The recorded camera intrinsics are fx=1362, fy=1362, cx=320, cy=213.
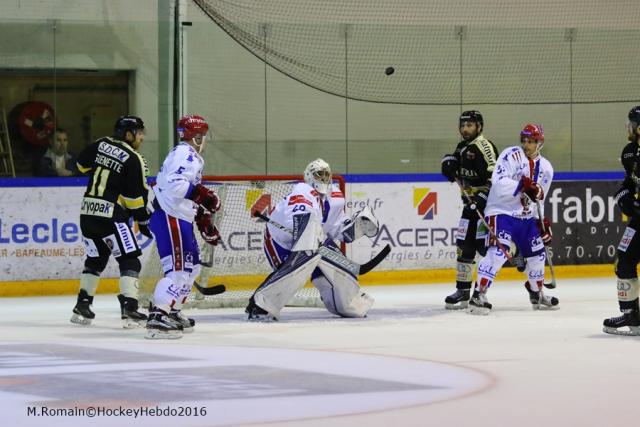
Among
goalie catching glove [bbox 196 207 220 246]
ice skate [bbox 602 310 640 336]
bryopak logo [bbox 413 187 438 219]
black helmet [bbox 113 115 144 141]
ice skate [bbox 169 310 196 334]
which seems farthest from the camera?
bryopak logo [bbox 413 187 438 219]

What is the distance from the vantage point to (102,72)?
1320 cm

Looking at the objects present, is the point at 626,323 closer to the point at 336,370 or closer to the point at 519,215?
the point at 519,215

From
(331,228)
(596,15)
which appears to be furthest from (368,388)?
A: (596,15)

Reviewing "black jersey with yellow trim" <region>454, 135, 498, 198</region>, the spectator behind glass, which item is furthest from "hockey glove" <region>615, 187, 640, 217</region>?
the spectator behind glass

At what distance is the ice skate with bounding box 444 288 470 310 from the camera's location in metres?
10.1

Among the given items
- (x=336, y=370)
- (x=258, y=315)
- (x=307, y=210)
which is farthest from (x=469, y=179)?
(x=336, y=370)

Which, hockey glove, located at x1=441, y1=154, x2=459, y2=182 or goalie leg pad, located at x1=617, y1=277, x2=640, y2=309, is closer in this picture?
goalie leg pad, located at x1=617, y1=277, x2=640, y2=309

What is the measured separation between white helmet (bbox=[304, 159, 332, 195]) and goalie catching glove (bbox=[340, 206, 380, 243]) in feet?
0.94

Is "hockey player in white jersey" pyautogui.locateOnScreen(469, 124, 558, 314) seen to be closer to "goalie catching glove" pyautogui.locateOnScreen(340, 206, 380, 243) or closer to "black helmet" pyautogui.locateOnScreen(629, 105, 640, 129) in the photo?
"goalie catching glove" pyautogui.locateOnScreen(340, 206, 380, 243)

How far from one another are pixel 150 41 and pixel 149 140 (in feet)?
3.44

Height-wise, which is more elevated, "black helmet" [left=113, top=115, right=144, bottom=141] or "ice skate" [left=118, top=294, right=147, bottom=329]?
"black helmet" [left=113, top=115, right=144, bottom=141]

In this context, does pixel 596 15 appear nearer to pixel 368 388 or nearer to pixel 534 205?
pixel 534 205

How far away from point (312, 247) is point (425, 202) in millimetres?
3796

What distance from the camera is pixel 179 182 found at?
316 inches
